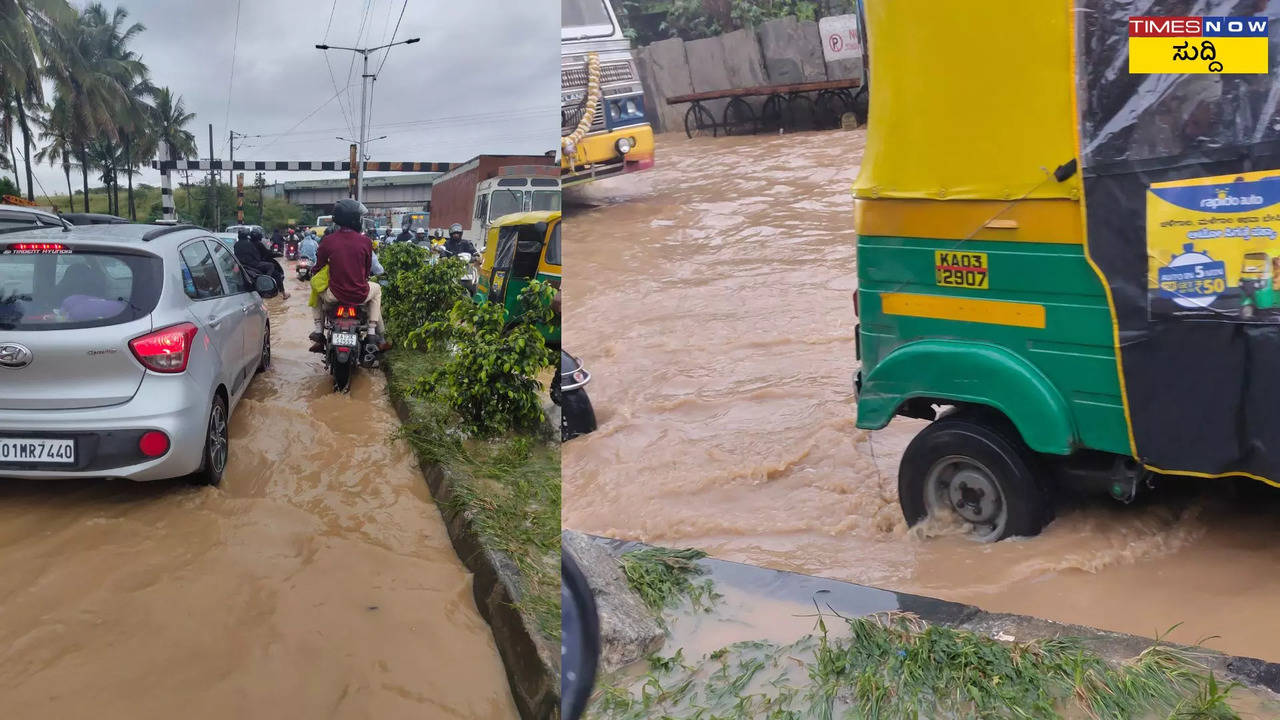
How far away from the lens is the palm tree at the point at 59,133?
4.62 m

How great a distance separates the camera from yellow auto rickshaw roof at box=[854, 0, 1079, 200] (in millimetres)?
2693

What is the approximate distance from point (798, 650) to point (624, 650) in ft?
1.59

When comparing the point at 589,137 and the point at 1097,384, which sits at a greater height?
the point at 589,137

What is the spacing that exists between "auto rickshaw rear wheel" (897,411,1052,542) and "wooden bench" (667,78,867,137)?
206 cm

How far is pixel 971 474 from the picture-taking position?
10.7 ft

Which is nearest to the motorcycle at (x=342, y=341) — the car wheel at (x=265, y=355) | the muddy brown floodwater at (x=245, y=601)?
the car wheel at (x=265, y=355)

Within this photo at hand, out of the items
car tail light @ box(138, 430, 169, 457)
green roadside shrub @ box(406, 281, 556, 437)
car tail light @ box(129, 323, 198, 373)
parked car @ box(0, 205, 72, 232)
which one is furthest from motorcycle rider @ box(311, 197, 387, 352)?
car tail light @ box(138, 430, 169, 457)

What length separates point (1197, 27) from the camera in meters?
2.39

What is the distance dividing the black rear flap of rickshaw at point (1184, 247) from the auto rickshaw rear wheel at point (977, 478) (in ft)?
1.37

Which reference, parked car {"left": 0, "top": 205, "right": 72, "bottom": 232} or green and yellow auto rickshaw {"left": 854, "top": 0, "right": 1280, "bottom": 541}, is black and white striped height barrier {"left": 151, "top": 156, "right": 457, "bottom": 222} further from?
green and yellow auto rickshaw {"left": 854, "top": 0, "right": 1280, "bottom": 541}

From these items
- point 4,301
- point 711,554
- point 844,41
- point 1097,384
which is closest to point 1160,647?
point 1097,384

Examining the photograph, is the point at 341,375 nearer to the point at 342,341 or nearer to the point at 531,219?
the point at 342,341

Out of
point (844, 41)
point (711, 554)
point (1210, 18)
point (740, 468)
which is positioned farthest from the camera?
point (844, 41)

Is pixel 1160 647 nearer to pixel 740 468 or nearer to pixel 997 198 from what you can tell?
pixel 997 198
